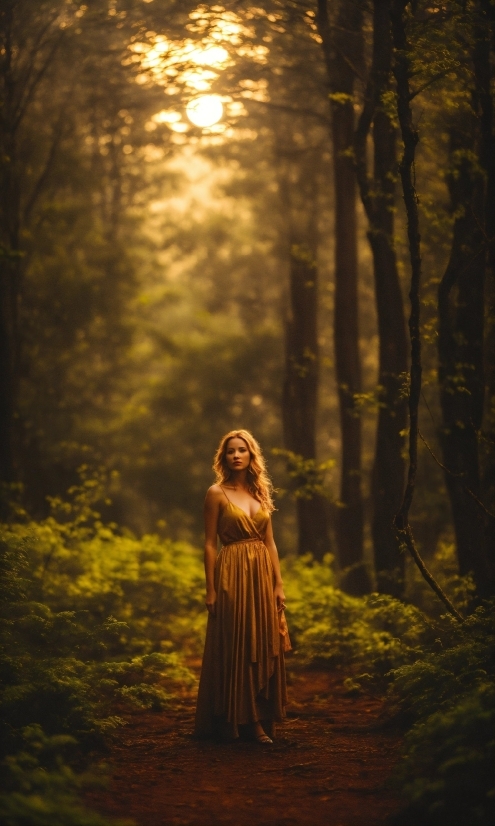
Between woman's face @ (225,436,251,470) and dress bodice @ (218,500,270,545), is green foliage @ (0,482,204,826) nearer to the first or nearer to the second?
dress bodice @ (218,500,270,545)

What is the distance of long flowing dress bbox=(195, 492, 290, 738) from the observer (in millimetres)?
7250

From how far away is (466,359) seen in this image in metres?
10.4

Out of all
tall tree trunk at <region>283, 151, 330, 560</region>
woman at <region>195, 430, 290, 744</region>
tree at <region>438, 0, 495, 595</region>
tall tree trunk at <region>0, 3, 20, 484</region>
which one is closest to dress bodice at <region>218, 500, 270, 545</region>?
woman at <region>195, 430, 290, 744</region>

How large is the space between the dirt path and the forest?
0.43 feet

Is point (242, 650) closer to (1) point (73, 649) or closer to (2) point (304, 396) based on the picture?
(1) point (73, 649)

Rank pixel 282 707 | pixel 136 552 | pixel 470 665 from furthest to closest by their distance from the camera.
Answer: pixel 136 552
pixel 282 707
pixel 470 665

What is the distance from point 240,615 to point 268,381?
861 inches

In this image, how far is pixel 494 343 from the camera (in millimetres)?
10438

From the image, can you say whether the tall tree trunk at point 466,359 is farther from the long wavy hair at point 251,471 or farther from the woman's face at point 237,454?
the woman's face at point 237,454

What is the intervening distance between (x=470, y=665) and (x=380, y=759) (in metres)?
0.97

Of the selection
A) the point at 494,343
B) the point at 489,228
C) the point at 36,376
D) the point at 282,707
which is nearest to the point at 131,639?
the point at 282,707

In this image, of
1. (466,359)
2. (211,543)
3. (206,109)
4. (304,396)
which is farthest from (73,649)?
(304,396)

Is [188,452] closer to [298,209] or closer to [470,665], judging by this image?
[298,209]

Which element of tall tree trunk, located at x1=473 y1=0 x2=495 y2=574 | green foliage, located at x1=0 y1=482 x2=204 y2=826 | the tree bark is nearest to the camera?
green foliage, located at x1=0 y1=482 x2=204 y2=826
